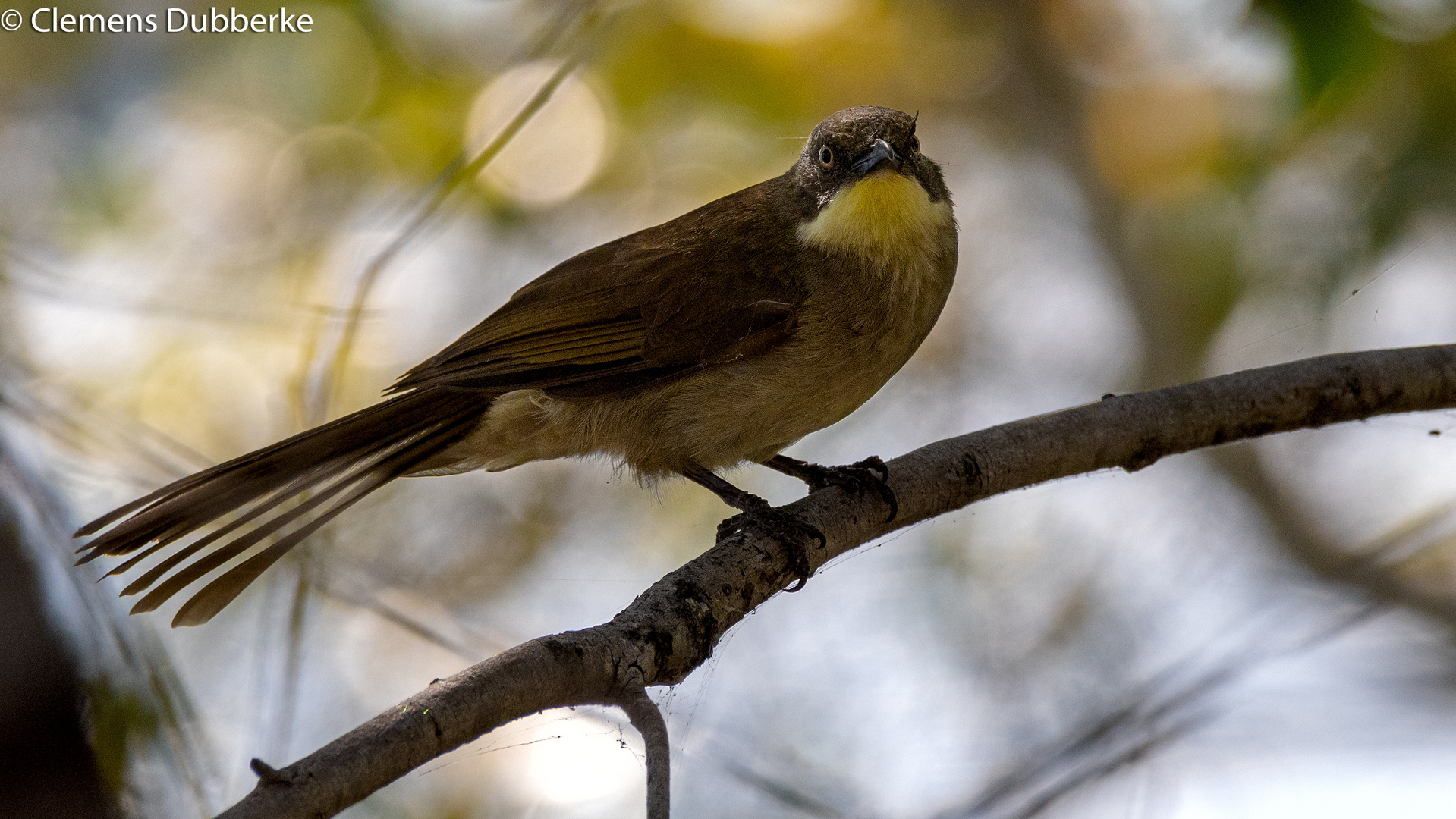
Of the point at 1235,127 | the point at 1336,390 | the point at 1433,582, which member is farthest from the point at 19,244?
the point at 1433,582

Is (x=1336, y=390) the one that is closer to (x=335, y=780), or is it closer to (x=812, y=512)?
(x=812, y=512)

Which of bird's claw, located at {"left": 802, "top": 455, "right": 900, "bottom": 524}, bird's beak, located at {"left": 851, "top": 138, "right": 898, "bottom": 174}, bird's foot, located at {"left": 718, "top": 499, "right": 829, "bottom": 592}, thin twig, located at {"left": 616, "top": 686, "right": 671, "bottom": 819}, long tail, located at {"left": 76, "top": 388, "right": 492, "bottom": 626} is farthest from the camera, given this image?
bird's beak, located at {"left": 851, "top": 138, "right": 898, "bottom": 174}

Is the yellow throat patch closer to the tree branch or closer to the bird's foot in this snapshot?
the tree branch

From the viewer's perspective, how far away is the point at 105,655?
279cm

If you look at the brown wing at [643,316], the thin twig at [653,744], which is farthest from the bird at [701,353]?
the thin twig at [653,744]

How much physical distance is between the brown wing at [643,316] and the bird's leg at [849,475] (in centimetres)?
43

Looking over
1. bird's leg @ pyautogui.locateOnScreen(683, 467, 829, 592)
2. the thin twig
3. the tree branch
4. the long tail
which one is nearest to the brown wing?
the long tail

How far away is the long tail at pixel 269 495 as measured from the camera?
8.87ft

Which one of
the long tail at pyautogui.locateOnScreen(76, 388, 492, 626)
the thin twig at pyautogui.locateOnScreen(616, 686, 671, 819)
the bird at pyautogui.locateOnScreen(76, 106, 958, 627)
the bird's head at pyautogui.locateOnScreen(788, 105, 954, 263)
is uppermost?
the bird's head at pyautogui.locateOnScreen(788, 105, 954, 263)

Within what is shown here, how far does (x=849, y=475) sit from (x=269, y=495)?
1.56m

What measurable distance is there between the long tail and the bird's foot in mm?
940

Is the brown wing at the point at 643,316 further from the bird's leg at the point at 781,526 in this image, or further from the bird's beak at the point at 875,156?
the bird's leg at the point at 781,526

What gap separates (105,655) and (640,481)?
1.51 meters

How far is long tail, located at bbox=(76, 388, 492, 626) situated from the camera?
8.87ft
